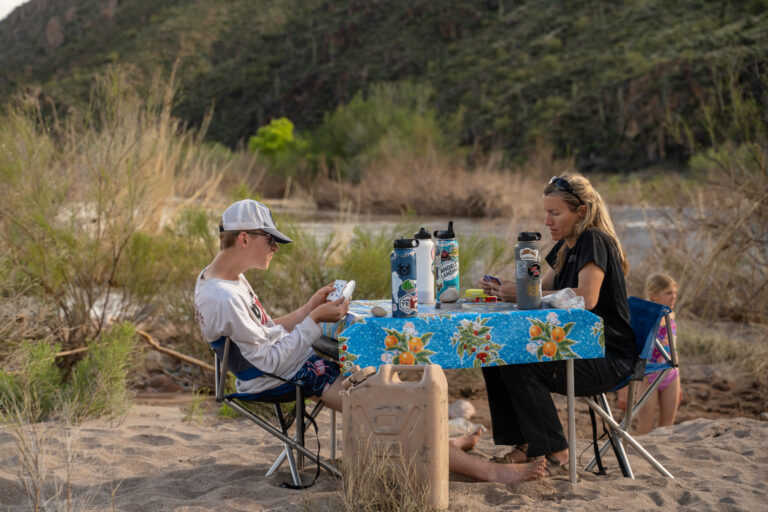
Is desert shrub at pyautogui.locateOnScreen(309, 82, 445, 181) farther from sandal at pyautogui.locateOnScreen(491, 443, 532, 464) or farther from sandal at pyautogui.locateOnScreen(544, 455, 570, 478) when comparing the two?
sandal at pyautogui.locateOnScreen(544, 455, 570, 478)

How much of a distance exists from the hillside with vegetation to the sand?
16.5 m

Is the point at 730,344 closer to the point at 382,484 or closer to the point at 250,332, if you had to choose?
the point at 382,484

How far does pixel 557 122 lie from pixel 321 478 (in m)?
33.2

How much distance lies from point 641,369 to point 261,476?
67.5 inches

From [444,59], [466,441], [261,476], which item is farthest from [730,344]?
[444,59]

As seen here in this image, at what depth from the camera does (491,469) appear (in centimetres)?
355

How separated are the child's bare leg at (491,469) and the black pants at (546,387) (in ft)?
0.19

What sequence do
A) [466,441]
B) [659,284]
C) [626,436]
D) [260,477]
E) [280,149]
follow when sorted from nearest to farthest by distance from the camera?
[626,436], [260,477], [466,441], [659,284], [280,149]

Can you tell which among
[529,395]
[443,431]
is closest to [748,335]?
[529,395]

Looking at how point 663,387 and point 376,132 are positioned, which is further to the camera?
point 376,132

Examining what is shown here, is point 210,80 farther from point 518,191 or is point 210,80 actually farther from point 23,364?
Result: point 23,364

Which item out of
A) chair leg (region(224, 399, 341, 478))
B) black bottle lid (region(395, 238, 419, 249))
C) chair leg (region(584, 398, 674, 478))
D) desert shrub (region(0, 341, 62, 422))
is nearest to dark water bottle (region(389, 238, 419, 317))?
black bottle lid (region(395, 238, 419, 249))

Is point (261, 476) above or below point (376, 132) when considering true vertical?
below

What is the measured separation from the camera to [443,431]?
9.80 ft
